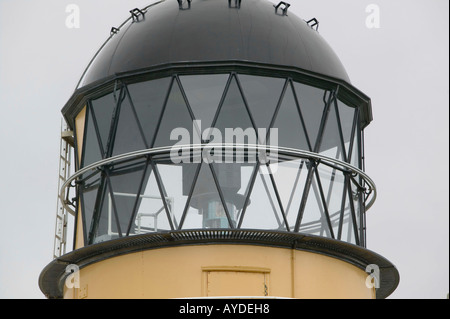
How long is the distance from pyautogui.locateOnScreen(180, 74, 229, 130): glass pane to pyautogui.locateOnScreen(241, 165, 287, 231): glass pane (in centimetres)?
153

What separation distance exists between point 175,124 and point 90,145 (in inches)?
81.6

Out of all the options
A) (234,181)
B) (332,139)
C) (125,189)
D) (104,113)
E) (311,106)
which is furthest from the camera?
(104,113)

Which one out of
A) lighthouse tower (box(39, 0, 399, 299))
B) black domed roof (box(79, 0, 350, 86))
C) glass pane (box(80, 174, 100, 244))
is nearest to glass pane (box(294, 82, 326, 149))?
lighthouse tower (box(39, 0, 399, 299))

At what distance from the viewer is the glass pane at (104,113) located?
78.9ft

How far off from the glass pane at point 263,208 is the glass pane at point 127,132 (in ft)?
7.76

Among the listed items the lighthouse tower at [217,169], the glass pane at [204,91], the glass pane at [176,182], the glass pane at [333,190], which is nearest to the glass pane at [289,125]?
the lighthouse tower at [217,169]

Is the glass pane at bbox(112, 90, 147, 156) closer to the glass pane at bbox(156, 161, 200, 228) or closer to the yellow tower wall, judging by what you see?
the glass pane at bbox(156, 161, 200, 228)

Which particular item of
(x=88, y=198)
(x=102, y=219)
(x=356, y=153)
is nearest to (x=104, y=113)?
(x=88, y=198)

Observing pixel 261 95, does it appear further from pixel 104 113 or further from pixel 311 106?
pixel 104 113

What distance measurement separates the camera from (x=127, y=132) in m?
23.7

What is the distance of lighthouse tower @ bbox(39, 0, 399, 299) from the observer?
22.4m

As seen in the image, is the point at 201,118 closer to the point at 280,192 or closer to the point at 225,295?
the point at 280,192

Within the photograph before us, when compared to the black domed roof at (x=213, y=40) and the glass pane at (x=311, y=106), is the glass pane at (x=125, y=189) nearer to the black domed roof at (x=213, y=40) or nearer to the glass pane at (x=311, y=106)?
the black domed roof at (x=213, y=40)
